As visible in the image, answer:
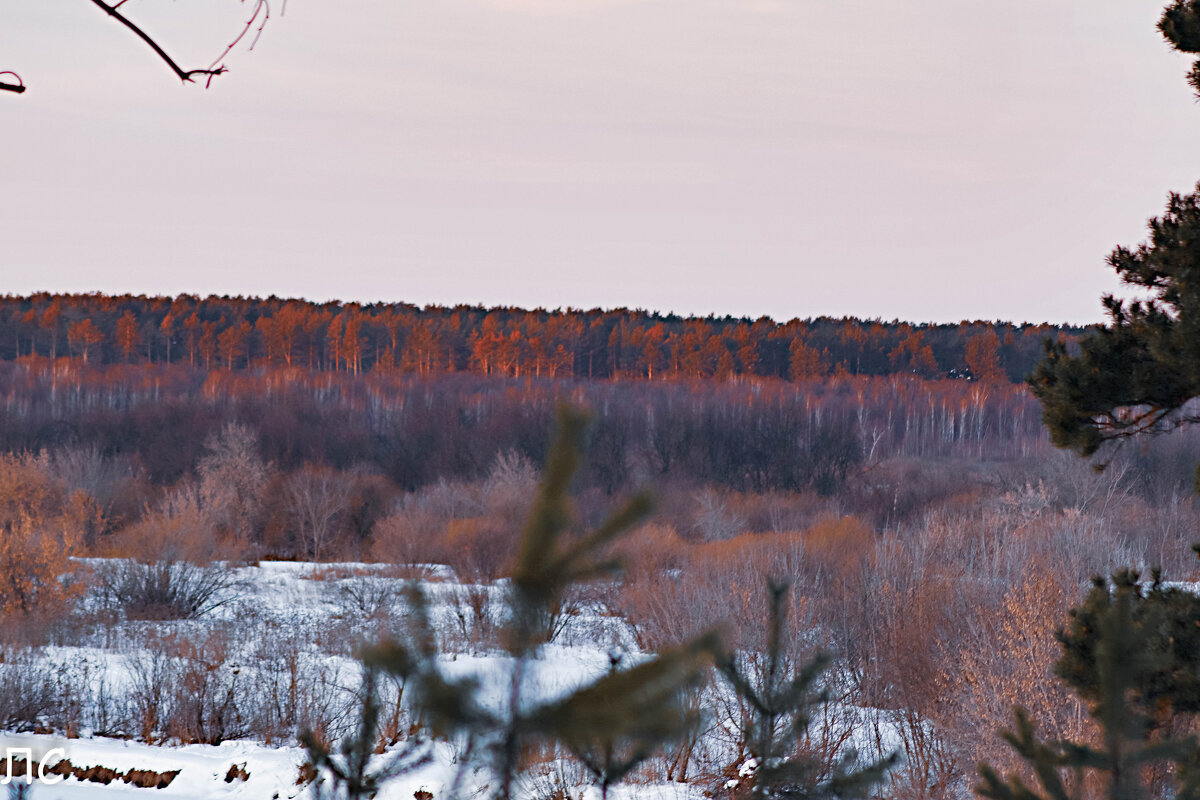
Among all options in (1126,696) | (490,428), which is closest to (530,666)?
(1126,696)

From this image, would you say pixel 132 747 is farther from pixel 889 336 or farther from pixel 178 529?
pixel 889 336

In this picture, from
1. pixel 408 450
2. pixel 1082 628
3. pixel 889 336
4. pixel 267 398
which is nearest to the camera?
pixel 1082 628

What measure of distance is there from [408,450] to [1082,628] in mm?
51230

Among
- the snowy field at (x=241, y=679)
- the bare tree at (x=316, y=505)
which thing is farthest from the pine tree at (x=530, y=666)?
the bare tree at (x=316, y=505)

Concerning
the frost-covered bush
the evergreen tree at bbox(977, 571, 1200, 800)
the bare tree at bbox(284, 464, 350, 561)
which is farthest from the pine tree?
the bare tree at bbox(284, 464, 350, 561)

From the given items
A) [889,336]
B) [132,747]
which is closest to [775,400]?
[889,336]

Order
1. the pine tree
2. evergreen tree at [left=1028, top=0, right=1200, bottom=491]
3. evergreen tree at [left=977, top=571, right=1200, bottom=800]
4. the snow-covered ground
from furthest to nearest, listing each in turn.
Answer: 1. the snow-covered ground
2. evergreen tree at [left=1028, top=0, right=1200, bottom=491]
3. evergreen tree at [left=977, top=571, right=1200, bottom=800]
4. the pine tree

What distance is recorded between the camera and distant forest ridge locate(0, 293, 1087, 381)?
106m

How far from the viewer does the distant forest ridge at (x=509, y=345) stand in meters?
106

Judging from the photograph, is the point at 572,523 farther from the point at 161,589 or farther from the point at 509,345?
the point at 509,345

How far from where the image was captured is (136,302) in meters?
121

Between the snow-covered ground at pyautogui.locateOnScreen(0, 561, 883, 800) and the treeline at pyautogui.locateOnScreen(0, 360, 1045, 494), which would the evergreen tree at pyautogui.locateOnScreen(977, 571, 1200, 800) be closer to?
the snow-covered ground at pyautogui.locateOnScreen(0, 561, 883, 800)

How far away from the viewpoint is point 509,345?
10681 cm

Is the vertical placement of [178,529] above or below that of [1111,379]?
below
